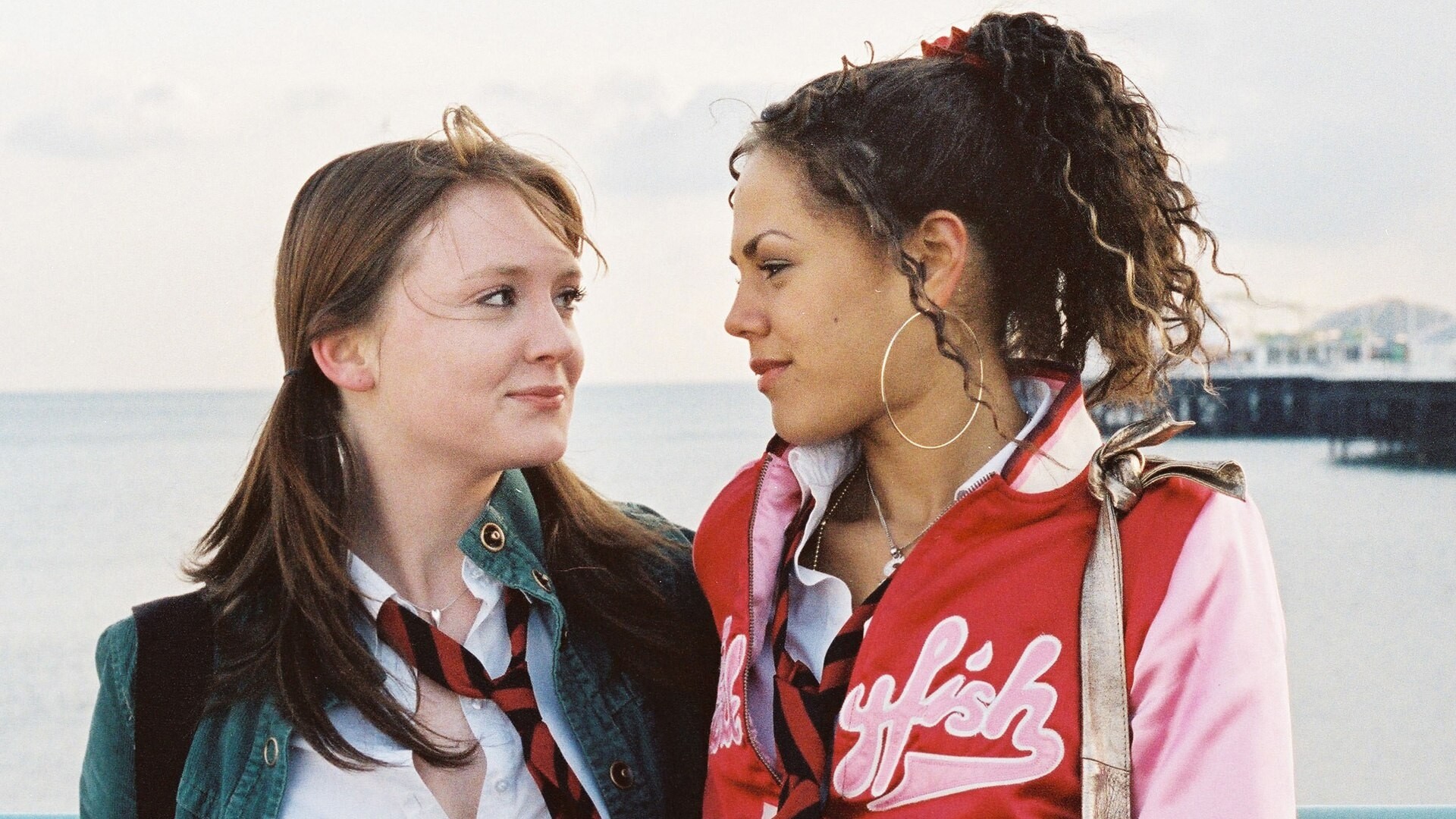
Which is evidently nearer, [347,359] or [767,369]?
[767,369]

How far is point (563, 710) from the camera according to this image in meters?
2.47

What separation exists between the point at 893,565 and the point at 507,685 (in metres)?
0.76

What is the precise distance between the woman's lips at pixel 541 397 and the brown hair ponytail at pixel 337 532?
1.03ft

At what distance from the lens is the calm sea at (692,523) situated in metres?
14.3

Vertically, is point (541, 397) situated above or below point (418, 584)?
above

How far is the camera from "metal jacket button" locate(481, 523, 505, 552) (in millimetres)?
2566

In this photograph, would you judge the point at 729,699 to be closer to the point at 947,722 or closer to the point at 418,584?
the point at 947,722

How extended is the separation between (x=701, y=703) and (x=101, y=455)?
42678 mm

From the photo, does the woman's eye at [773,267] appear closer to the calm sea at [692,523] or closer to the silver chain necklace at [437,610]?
the silver chain necklace at [437,610]

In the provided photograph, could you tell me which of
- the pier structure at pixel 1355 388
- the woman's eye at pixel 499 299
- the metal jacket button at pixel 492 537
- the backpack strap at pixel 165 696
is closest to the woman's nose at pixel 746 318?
the woman's eye at pixel 499 299

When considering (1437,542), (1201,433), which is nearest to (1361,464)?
(1201,433)

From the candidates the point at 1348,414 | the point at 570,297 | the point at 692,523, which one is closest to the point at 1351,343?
the point at 1348,414

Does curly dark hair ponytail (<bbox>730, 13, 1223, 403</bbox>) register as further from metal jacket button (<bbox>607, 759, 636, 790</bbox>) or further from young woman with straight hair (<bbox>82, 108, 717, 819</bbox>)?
metal jacket button (<bbox>607, 759, 636, 790</bbox>)

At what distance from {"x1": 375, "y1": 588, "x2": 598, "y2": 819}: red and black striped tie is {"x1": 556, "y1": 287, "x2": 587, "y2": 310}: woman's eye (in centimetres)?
64
